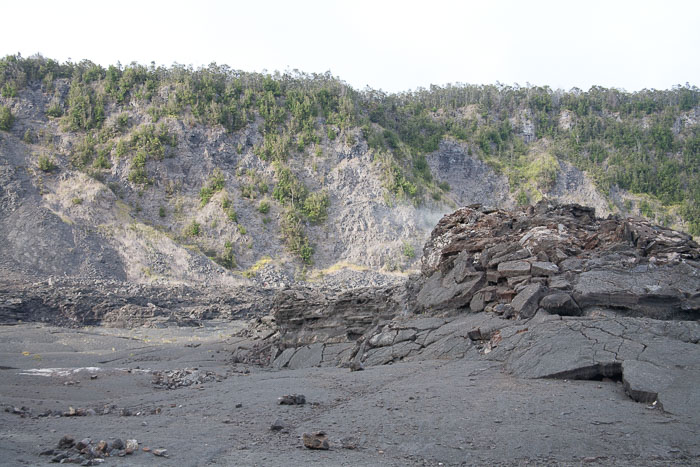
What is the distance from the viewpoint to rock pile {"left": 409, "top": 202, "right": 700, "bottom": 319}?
9.68 metres

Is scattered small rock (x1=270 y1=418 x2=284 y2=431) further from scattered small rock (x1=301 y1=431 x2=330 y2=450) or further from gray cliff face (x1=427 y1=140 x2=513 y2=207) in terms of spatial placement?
gray cliff face (x1=427 y1=140 x2=513 y2=207)

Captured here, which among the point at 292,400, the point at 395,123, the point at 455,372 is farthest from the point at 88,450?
the point at 395,123

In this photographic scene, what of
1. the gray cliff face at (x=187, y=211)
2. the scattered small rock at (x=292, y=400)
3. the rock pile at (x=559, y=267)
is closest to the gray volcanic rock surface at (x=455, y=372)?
the rock pile at (x=559, y=267)

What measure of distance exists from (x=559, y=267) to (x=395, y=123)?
5189 centimetres

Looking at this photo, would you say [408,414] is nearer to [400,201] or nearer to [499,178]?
[400,201]

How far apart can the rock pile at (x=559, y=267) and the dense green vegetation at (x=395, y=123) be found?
2933cm

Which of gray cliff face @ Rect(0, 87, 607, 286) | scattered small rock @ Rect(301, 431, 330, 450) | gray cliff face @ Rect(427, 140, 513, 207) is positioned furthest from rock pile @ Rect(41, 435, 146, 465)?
gray cliff face @ Rect(427, 140, 513, 207)

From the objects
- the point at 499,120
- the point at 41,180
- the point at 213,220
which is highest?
the point at 499,120

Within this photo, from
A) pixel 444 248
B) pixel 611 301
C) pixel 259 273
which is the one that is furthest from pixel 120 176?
pixel 611 301

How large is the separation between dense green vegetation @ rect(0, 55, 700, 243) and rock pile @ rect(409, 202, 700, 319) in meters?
→ 29.3

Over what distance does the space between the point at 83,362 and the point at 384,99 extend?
53901 millimetres

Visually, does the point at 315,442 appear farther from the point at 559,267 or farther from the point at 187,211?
the point at 187,211

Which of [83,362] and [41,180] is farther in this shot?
[41,180]

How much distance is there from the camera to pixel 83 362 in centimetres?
1573
